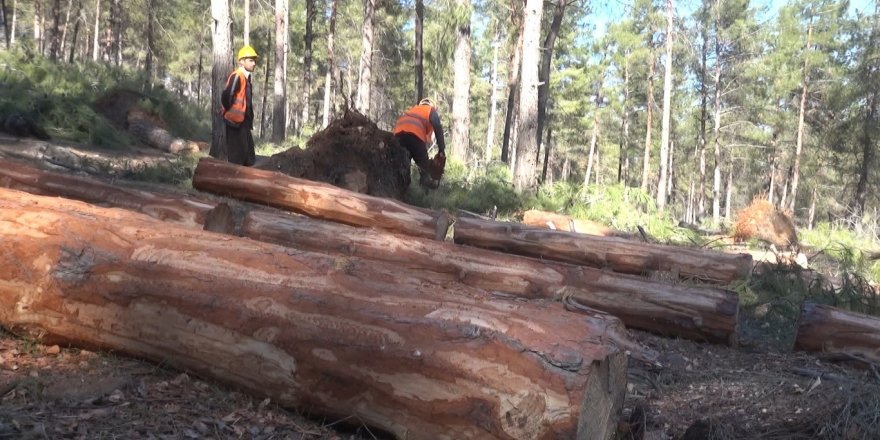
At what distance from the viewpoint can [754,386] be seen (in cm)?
379

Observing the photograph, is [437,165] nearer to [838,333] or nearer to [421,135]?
[421,135]

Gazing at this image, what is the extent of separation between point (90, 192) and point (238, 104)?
10.9 feet

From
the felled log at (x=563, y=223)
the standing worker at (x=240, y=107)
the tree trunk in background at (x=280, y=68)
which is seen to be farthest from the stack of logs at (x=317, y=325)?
the tree trunk in background at (x=280, y=68)

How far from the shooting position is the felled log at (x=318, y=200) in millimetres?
6297

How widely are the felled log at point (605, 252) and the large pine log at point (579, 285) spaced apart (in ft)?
2.77

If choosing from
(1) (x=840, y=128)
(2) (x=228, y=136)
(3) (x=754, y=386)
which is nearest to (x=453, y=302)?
(3) (x=754, y=386)

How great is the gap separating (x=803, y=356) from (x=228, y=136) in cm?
735

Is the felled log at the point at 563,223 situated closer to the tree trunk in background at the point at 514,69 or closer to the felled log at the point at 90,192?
the felled log at the point at 90,192

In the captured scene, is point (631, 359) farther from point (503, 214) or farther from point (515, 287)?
point (503, 214)

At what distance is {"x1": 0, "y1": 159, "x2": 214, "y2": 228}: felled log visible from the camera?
5.31m

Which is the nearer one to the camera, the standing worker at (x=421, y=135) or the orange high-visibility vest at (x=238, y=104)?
the orange high-visibility vest at (x=238, y=104)

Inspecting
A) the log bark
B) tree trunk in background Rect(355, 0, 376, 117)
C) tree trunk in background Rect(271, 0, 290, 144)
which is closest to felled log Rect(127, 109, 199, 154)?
the log bark

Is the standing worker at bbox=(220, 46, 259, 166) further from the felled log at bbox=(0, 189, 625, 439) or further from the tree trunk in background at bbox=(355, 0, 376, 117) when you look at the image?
the tree trunk in background at bbox=(355, 0, 376, 117)

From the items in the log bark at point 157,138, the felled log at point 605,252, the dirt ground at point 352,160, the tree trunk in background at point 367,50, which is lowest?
the felled log at point 605,252
